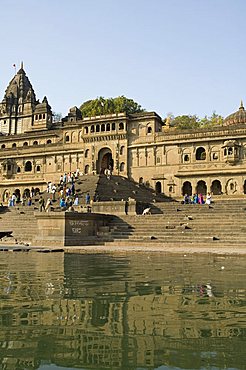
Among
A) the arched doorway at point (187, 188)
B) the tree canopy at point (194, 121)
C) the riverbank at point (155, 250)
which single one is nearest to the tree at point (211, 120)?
the tree canopy at point (194, 121)

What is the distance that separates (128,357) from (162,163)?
4799 centimetres

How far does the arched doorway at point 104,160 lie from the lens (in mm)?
54906

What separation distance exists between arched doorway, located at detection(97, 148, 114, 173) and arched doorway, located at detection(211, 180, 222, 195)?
13.8 meters

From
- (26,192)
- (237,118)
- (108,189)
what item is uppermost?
(237,118)

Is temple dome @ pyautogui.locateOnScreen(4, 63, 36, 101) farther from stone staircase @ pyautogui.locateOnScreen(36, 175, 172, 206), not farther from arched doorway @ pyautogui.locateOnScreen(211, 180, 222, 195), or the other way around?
arched doorway @ pyautogui.locateOnScreen(211, 180, 222, 195)

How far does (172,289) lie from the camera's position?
794 cm

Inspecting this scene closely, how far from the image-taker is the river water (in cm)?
385

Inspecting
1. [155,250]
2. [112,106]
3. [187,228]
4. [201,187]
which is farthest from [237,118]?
[155,250]

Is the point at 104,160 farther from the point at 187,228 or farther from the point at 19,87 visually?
the point at 187,228

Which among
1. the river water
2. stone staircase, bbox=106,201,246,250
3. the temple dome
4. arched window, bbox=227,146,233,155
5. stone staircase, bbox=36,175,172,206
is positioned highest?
the temple dome

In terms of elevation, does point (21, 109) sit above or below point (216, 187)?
above

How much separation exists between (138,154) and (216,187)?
10437 mm

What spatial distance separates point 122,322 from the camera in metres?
5.26

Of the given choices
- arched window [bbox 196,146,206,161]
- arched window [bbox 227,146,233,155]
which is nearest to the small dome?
arched window [bbox 196,146,206,161]
